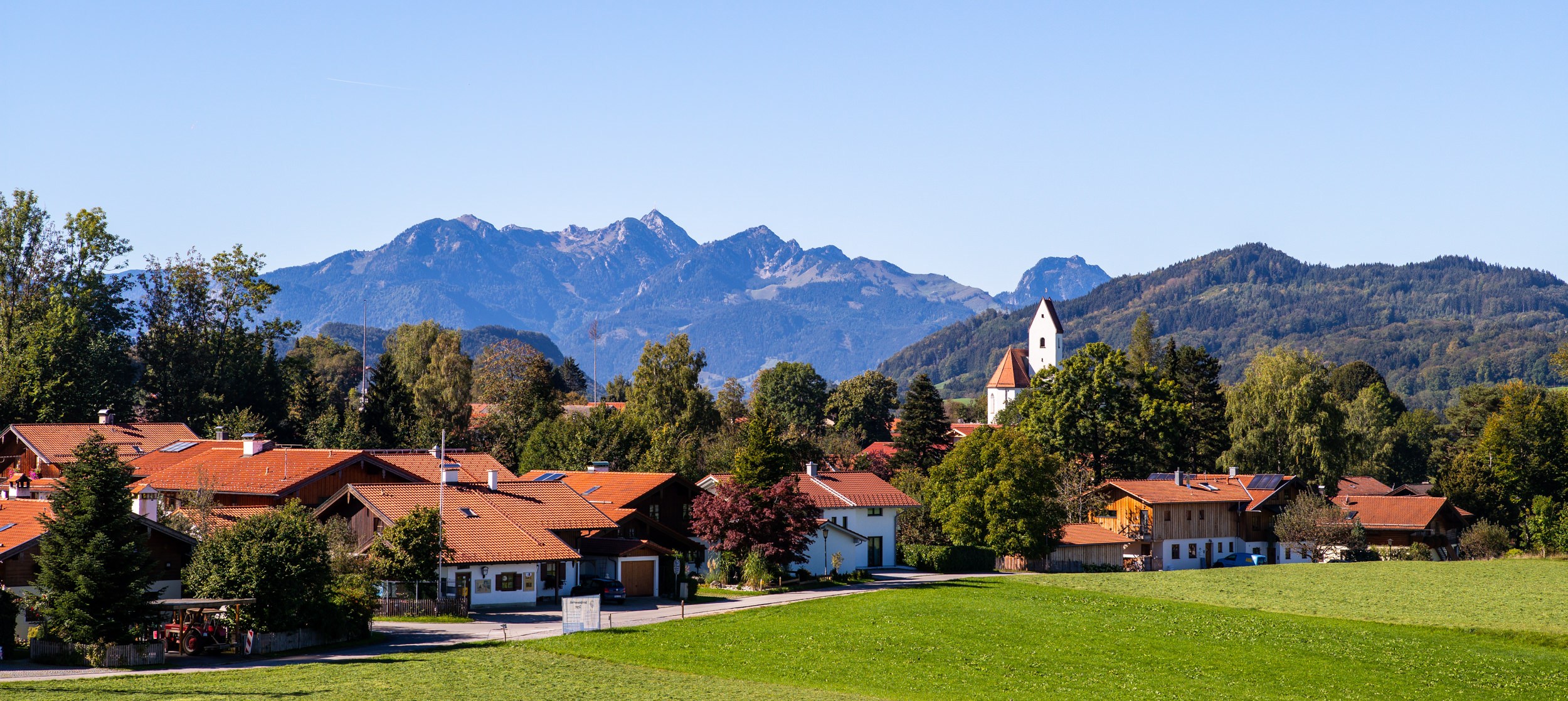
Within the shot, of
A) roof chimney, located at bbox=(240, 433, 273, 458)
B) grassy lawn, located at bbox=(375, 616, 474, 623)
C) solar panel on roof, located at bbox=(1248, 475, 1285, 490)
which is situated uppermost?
roof chimney, located at bbox=(240, 433, 273, 458)

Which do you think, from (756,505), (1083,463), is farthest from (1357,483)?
(756,505)

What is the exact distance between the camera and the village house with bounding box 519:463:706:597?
5844cm

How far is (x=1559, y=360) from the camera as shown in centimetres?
10181

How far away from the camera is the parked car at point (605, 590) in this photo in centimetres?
5553

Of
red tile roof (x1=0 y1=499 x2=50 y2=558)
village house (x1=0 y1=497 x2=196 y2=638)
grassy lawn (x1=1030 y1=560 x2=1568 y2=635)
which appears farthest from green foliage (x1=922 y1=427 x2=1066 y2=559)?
red tile roof (x1=0 y1=499 x2=50 y2=558)

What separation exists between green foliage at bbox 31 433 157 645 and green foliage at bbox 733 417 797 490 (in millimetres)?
31387

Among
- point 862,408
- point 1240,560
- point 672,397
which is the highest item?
point 862,408

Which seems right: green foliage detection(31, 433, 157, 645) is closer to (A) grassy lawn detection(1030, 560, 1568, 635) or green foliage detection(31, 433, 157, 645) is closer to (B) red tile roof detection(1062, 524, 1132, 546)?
(A) grassy lawn detection(1030, 560, 1568, 635)

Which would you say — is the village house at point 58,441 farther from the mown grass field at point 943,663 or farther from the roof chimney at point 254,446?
the mown grass field at point 943,663

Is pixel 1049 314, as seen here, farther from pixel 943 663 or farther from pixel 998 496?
pixel 943 663

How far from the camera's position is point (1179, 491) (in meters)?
90.5

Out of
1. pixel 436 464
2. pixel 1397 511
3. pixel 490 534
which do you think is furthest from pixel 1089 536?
pixel 490 534

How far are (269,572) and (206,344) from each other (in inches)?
2591

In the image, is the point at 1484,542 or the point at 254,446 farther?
the point at 1484,542
